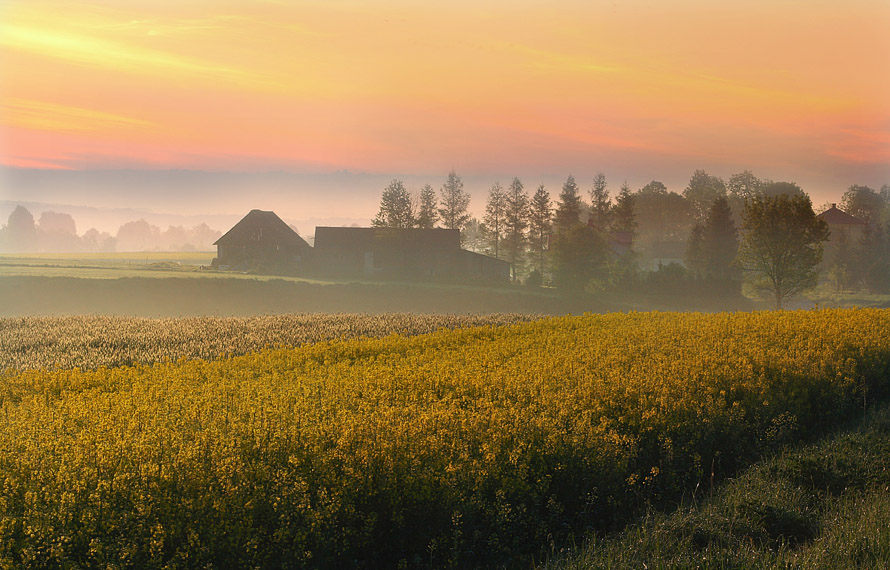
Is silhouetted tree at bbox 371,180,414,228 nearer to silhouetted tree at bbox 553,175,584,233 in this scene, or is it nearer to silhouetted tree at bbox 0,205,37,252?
silhouetted tree at bbox 553,175,584,233

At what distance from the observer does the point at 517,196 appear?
255 ft

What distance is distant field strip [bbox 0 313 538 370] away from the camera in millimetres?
14961

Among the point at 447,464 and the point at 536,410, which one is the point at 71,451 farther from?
the point at 536,410

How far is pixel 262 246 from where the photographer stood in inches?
2488

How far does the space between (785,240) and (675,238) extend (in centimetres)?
5001

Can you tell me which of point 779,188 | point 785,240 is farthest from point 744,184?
point 785,240

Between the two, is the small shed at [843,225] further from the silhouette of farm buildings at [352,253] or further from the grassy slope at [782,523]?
the grassy slope at [782,523]

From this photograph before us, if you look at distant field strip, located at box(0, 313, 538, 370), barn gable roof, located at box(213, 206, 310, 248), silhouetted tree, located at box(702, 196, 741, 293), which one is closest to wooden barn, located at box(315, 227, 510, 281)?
barn gable roof, located at box(213, 206, 310, 248)

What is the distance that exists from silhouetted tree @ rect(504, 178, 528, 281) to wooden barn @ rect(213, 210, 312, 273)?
73.1ft

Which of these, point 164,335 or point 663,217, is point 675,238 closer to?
point 663,217

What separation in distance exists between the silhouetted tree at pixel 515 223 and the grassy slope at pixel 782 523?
6596 cm

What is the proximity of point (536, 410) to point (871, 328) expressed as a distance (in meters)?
13.2

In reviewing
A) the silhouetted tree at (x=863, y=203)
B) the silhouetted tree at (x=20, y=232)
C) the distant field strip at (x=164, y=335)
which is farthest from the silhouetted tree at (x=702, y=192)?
the silhouetted tree at (x=20, y=232)

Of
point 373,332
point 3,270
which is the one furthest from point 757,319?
point 3,270
